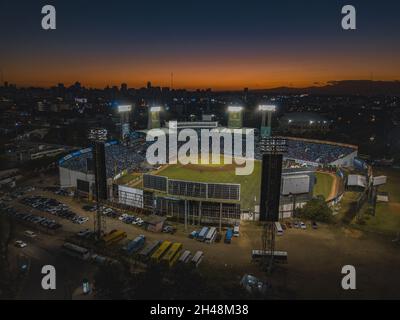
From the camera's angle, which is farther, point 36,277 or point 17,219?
point 17,219

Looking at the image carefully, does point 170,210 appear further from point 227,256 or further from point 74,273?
point 74,273

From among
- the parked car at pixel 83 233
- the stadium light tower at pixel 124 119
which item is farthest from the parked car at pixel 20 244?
the stadium light tower at pixel 124 119

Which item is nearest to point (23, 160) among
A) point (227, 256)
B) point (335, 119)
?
point (227, 256)

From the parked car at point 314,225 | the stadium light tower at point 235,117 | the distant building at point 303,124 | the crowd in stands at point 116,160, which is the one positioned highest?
the stadium light tower at point 235,117

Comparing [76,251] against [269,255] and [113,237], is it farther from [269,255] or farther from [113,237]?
[269,255]

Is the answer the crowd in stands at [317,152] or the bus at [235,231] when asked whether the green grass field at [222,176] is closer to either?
the bus at [235,231]

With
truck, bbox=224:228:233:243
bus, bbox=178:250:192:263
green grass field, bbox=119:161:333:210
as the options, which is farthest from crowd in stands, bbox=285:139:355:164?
bus, bbox=178:250:192:263

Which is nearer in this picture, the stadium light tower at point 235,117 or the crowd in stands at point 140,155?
the crowd in stands at point 140,155
